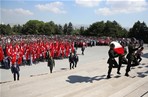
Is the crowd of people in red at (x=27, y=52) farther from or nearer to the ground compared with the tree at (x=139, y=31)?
nearer to the ground

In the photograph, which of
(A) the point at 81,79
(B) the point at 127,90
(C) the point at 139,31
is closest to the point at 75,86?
(A) the point at 81,79

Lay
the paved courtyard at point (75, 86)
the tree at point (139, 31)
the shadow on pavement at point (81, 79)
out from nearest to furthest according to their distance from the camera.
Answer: the paved courtyard at point (75, 86)
the shadow on pavement at point (81, 79)
the tree at point (139, 31)

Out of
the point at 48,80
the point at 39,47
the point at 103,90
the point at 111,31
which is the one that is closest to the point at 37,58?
the point at 39,47

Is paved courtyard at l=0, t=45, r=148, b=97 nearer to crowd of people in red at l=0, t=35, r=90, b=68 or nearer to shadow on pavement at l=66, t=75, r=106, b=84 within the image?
shadow on pavement at l=66, t=75, r=106, b=84

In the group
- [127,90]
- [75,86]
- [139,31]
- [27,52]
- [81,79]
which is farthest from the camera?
[139,31]

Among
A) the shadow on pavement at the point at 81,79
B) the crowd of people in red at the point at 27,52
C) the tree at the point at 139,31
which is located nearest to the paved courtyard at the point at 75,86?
the shadow on pavement at the point at 81,79

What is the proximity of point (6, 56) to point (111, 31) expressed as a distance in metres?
66.5

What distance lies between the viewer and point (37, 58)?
23.7 meters

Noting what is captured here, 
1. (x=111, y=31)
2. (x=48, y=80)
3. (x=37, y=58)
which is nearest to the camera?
(x=48, y=80)

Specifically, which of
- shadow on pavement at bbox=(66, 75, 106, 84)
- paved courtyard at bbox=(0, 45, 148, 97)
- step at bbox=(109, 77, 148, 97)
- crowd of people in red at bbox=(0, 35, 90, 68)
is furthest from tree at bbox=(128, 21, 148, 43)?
step at bbox=(109, 77, 148, 97)

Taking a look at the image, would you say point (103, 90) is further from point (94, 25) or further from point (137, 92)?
point (94, 25)

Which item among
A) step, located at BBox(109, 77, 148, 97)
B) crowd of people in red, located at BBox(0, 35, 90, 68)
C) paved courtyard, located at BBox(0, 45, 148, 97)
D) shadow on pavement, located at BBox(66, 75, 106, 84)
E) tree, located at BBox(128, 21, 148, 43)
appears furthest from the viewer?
tree, located at BBox(128, 21, 148, 43)

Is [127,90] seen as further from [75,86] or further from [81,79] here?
[81,79]

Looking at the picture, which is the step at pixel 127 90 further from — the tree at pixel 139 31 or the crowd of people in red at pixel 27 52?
the tree at pixel 139 31
